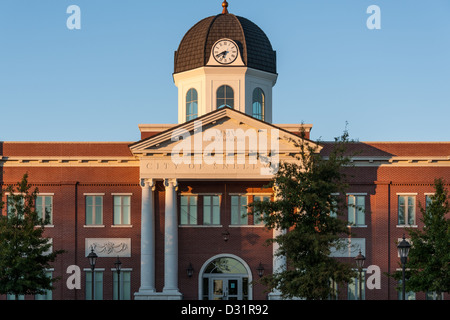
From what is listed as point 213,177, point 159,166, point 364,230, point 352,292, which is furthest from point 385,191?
point 159,166

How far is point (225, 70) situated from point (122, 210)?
33.7 ft

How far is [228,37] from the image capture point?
4778 centimetres

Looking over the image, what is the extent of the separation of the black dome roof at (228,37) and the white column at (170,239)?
937 centimetres

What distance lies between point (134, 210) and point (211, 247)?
4.49m

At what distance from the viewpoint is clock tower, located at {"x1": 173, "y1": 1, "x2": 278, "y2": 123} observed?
46.8 m

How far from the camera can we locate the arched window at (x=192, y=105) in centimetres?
4719

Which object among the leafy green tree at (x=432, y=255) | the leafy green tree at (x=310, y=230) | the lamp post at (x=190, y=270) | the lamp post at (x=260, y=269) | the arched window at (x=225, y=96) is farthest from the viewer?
the arched window at (x=225, y=96)

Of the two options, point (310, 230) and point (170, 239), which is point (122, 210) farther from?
point (310, 230)

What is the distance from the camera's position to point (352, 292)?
42.1 meters

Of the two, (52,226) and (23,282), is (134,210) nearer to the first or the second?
(52,226)

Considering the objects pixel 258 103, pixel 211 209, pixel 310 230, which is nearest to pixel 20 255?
pixel 211 209

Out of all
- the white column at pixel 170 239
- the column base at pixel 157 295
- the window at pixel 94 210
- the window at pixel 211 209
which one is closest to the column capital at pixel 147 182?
the white column at pixel 170 239

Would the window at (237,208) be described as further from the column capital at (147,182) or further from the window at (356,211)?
the window at (356,211)

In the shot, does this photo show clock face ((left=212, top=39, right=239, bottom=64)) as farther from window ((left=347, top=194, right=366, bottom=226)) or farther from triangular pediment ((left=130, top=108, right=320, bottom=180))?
window ((left=347, top=194, right=366, bottom=226))
